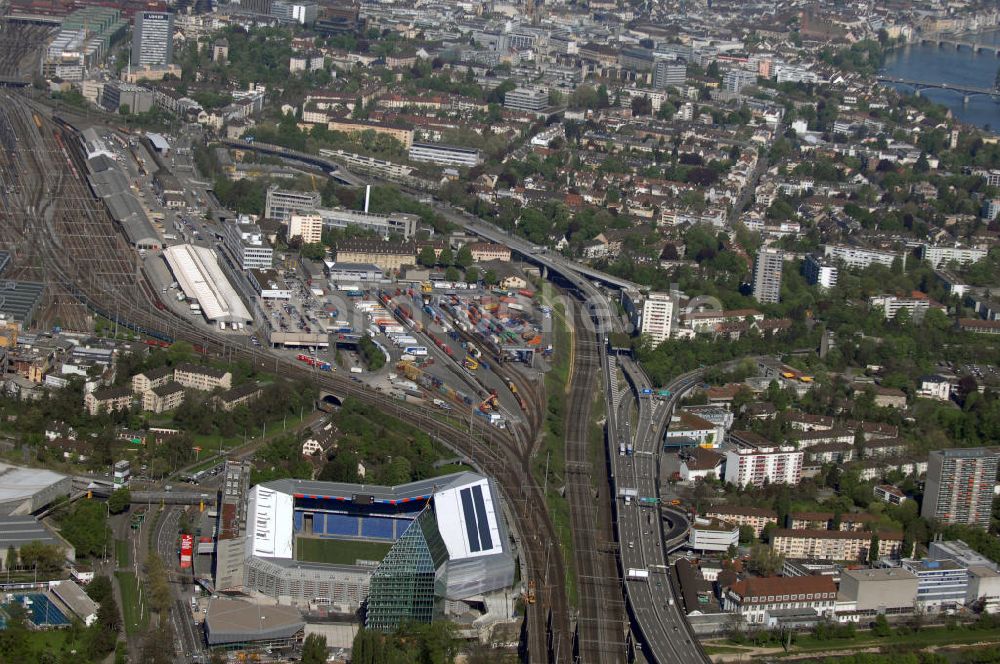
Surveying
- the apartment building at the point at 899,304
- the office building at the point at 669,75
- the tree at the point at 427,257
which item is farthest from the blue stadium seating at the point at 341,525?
the office building at the point at 669,75

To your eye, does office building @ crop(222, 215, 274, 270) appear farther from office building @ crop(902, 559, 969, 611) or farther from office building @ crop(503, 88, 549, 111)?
office building @ crop(503, 88, 549, 111)

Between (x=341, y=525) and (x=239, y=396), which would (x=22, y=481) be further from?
(x=239, y=396)

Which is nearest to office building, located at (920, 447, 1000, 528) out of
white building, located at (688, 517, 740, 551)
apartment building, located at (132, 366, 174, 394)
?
white building, located at (688, 517, 740, 551)

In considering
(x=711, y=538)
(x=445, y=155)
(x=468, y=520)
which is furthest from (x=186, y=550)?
(x=445, y=155)

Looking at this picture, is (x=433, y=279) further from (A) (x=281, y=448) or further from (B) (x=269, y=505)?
(B) (x=269, y=505)

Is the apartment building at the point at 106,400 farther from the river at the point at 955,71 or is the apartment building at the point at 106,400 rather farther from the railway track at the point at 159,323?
the river at the point at 955,71

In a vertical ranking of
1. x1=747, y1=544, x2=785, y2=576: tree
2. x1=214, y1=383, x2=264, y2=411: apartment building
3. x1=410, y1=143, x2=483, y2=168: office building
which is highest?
x1=410, y1=143, x2=483, y2=168: office building
